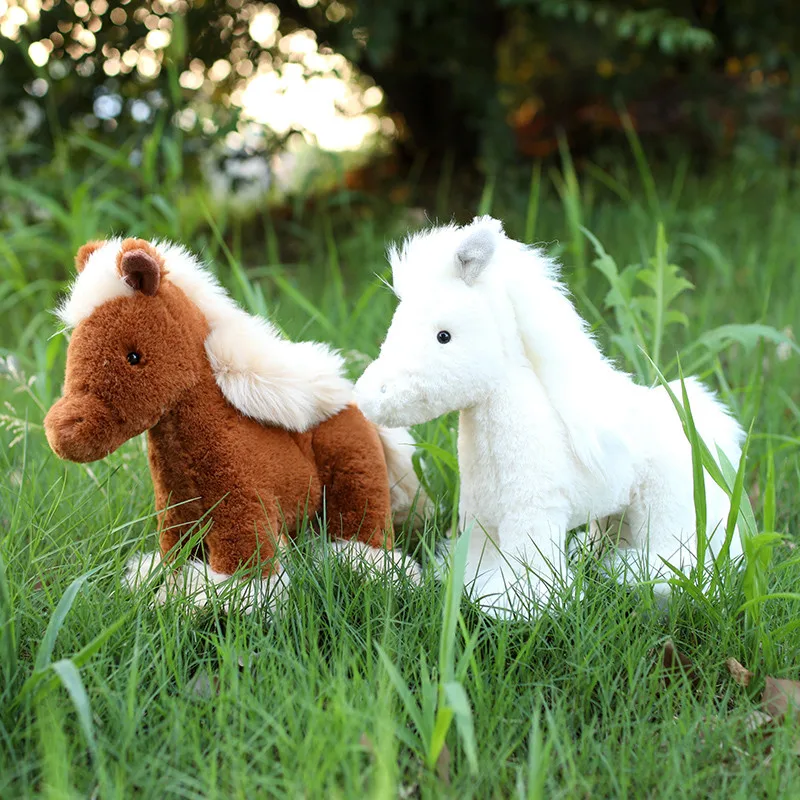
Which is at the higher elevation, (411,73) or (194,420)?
(411,73)

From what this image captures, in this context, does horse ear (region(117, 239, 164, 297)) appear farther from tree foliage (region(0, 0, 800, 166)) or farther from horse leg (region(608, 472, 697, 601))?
tree foliage (region(0, 0, 800, 166))

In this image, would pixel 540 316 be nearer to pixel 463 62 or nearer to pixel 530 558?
pixel 530 558

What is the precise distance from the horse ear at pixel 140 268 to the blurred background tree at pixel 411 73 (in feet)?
4.86

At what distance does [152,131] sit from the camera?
321cm

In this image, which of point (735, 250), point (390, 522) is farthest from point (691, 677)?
point (735, 250)

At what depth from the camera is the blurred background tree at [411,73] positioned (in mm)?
3102

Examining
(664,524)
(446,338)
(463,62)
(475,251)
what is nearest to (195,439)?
(446,338)

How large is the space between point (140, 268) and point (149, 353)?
0.13 m

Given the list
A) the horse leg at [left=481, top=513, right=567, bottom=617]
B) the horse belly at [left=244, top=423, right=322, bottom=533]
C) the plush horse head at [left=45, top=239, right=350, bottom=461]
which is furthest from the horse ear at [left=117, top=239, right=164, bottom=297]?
the horse leg at [left=481, top=513, right=567, bottom=617]

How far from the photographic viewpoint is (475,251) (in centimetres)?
132

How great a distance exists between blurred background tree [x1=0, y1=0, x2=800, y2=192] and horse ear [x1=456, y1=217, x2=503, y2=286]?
1.66m

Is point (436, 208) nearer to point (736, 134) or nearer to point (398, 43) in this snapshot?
point (398, 43)

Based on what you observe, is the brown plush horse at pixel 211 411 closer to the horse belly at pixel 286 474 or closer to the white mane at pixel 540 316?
the horse belly at pixel 286 474

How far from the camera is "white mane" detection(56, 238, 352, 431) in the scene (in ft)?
4.55
